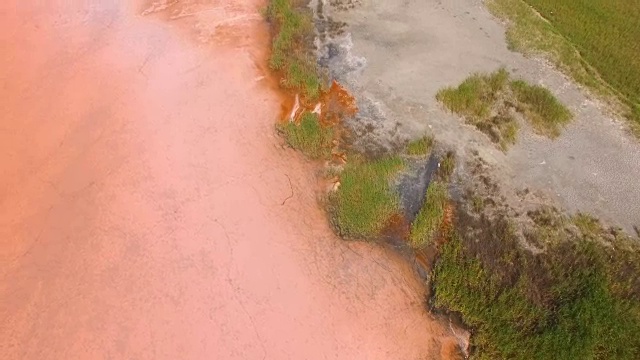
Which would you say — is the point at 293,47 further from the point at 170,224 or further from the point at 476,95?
the point at 170,224

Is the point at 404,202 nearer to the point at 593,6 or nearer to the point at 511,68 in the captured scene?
the point at 511,68

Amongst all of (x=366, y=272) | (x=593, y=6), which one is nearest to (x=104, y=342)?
(x=366, y=272)

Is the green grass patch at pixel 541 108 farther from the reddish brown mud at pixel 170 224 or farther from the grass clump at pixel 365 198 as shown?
the reddish brown mud at pixel 170 224

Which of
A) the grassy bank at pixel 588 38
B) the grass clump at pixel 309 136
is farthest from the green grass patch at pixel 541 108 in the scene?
the grass clump at pixel 309 136

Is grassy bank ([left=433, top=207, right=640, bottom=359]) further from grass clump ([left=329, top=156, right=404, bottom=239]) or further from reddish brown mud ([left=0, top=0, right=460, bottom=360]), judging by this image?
grass clump ([left=329, top=156, right=404, bottom=239])

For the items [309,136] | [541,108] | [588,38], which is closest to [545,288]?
[541,108]

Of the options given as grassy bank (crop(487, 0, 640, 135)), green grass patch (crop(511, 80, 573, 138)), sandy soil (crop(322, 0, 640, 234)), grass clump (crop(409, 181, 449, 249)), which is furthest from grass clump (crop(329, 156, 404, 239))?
grassy bank (crop(487, 0, 640, 135))
